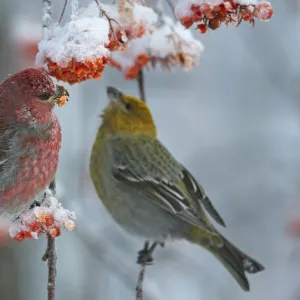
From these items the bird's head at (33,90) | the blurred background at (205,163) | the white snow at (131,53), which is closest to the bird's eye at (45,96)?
the bird's head at (33,90)

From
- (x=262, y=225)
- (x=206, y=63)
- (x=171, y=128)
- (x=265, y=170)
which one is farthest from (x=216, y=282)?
(x=206, y=63)

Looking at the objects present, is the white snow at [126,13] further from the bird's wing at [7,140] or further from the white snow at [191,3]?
the bird's wing at [7,140]

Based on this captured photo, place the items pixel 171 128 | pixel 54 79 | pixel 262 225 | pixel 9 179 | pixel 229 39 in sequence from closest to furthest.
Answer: pixel 54 79 < pixel 9 179 < pixel 262 225 < pixel 171 128 < pixel 229 39

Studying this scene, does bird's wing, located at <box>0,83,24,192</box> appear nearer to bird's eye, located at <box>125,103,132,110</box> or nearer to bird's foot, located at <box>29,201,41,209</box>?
bird's foot, located at <box>29,201,41,209</box>

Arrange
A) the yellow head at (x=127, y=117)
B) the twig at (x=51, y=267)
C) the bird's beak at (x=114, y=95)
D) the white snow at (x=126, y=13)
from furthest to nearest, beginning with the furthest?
the yellow head at (x=127, y=117), the bird's beak at (x=114, y=95), the white snow at (x=126, y=13), the twig at (x=51, y=267)

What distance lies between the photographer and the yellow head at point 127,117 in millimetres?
3348

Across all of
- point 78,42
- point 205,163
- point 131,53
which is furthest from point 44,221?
point 205,163

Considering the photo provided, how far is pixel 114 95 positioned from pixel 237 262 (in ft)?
3.04

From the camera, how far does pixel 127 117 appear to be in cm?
339

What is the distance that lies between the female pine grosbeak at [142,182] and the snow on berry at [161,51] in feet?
1.86

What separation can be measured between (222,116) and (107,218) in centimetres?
467

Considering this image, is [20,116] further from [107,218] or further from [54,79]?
[107,218]

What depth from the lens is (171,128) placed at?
10.3m

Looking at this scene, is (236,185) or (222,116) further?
(222,116)
